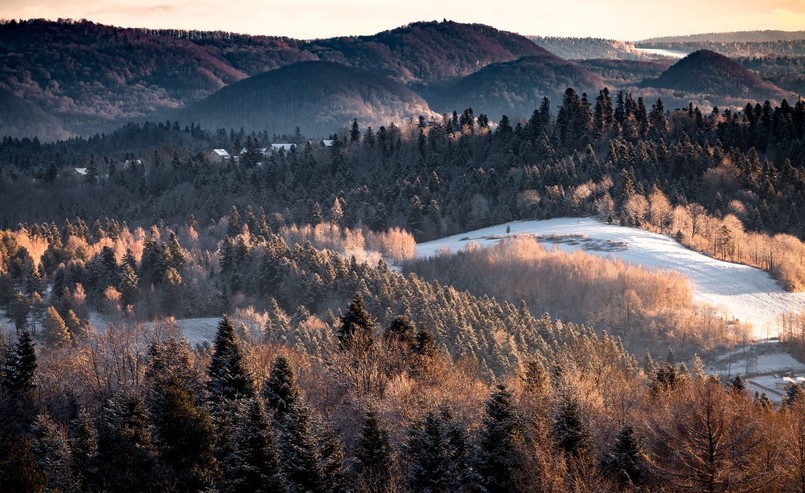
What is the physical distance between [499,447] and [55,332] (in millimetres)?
76191

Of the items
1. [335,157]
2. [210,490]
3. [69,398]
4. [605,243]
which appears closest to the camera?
[210,490]

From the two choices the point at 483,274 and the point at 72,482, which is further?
the point at 483,274

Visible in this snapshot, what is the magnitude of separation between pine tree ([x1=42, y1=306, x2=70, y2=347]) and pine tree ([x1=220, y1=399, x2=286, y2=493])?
65643mm

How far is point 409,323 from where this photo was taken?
49094mm

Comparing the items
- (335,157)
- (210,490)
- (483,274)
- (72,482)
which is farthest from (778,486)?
(335,157)

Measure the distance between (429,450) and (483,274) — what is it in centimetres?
8640

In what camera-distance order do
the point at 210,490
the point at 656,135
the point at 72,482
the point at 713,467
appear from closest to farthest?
the point at 713,467 → the point at 210,490 → the point at 72,482 → the point at 656,135

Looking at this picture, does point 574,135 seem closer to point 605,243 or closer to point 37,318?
point 605,243

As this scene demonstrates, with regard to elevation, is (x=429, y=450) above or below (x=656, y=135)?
below

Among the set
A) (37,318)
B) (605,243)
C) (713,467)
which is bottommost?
(37,318)

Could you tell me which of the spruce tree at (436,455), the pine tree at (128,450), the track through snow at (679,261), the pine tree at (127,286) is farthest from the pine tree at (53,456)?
the track through snow at (679,261)

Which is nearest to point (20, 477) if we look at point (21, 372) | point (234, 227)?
point (21, 372)

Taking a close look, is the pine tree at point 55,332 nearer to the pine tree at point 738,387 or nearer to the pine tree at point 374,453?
the pine tree at point 374,453

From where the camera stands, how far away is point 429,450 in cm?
3475
